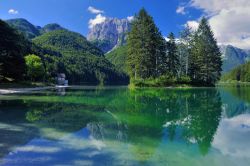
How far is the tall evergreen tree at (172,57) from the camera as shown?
77.1m

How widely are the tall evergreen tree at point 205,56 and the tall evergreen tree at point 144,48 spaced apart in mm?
9132

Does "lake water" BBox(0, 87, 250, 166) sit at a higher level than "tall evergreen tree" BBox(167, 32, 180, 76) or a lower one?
lower

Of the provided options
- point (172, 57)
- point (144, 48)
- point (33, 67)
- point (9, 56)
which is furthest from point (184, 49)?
point (9, 56)

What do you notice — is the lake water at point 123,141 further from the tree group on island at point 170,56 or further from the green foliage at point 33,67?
the green foliage at point 33,67

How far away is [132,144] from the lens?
10344mm

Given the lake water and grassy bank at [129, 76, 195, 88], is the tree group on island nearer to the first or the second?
grassy bank at [129, 76, 195, 88]

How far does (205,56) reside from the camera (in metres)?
76.2

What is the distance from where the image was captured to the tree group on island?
70113 millimetres

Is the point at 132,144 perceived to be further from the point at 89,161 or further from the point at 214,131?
the point at 214,131

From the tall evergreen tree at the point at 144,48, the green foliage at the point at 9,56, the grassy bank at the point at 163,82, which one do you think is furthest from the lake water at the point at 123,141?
the tall evergreen tree at the point at 144,48

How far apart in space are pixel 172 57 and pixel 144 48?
32.8 feet

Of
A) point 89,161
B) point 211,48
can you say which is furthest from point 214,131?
point 211,48

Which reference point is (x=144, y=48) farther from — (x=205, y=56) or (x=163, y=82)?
(x=205, y=56)

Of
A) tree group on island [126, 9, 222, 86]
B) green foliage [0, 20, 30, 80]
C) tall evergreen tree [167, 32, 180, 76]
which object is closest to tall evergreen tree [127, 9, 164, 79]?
tree group on island [126, 9, 222, 86]
